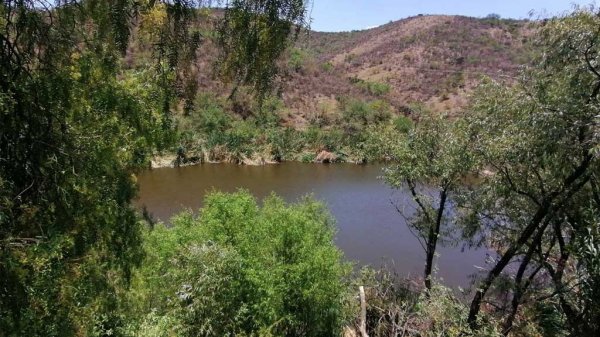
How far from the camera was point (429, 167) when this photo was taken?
11.2 m

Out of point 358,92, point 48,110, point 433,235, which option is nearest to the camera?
point 48,110

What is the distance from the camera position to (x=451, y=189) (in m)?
10.7

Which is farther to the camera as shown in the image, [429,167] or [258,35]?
[429,167]

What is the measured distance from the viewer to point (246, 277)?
8.84 meters

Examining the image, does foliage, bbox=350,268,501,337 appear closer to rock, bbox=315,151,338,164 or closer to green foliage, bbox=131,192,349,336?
green foliage, bbox=131,192,349,336

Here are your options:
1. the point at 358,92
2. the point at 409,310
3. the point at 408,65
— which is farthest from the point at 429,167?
the point at 408,65

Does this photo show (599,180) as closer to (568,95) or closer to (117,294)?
(568,95)

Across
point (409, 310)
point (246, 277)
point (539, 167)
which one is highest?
point (539, 167)

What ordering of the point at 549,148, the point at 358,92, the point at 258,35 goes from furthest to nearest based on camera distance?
the point at 358,92 < the point at 549,148 < the point at 258,35

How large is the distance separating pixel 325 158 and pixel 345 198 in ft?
47.0

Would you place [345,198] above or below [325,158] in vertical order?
above

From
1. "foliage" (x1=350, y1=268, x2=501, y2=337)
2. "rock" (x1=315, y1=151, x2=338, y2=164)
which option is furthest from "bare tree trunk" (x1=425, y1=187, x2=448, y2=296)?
"rock" (x1=315, y1=151, x2=338, y2=164)

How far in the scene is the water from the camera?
16.6 meters

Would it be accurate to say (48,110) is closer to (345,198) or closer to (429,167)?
(429,167)
